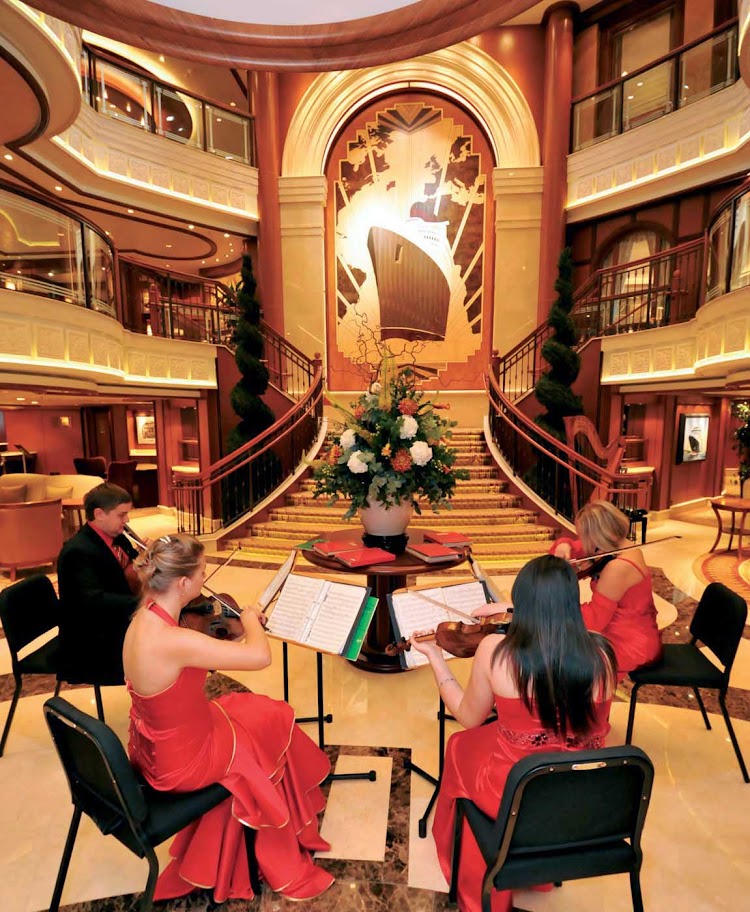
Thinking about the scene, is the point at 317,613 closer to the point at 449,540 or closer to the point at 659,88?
the point at 449,540

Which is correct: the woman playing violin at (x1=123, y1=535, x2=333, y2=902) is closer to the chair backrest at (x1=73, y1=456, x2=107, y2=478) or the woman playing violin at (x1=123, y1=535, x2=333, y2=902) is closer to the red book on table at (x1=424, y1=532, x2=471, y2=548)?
the red book on table at (x1=424, y1=532, x2=471, y2=548)

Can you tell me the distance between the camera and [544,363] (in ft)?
32.3

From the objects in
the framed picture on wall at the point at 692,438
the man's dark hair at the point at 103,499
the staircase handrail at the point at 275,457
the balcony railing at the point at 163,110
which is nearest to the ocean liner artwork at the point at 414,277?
the staircase handrail at the point at 275,457

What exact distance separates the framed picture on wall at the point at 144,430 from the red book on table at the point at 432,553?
11.8m

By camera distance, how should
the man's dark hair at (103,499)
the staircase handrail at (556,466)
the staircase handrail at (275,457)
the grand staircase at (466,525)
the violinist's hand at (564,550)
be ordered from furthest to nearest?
the staircase handrail at (275,457) < the staircase handrail at (556,466) < the grand staircase at (466,525) < the violinist's hand at (564,550) < the man's dark hair at (103,499)

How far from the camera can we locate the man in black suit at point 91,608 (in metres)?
2.61

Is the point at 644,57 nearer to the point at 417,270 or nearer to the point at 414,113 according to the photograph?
the point at 414,113

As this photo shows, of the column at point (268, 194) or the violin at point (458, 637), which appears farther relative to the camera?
the column at point (268, 194)

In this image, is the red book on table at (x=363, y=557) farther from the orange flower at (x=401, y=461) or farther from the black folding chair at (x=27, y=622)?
the black folding chair at (x=27, y=622)

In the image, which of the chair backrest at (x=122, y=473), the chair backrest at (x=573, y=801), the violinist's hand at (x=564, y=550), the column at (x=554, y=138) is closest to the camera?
the chair backrest at (x=573, y=801)

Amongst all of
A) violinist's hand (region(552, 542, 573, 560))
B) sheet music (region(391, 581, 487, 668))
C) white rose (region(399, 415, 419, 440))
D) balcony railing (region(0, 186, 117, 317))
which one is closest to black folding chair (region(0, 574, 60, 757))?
sheet music (region(391, 581, 487, 668))

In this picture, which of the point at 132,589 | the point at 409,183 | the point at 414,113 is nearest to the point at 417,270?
the point at 409,183

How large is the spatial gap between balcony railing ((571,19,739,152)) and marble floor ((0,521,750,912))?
9.37m

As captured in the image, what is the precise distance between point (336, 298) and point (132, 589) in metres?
8.99
